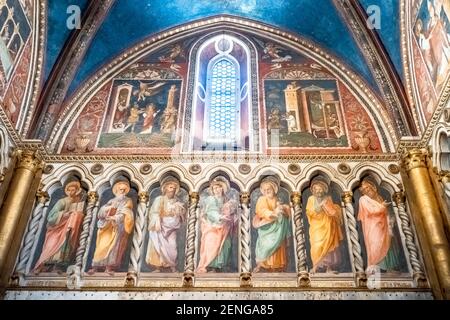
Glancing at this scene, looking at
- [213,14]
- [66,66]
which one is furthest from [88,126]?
[213,14]

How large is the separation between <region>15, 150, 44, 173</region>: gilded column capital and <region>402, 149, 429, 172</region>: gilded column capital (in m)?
7.93

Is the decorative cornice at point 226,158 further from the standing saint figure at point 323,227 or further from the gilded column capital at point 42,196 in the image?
the gilded column capital at point 42,196

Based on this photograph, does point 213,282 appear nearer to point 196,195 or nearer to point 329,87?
point 196,195

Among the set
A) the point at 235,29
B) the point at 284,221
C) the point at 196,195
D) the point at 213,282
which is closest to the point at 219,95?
the point at 235,29

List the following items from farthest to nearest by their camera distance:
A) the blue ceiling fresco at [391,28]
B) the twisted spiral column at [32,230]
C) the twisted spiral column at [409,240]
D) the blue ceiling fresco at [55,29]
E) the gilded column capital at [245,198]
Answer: the blue ceiling fresco at [55,29] < the blue ceiling fresco at [391,28] < the gilded column capital at [245,198] < the twisted spiral column at [32,230] < the twisted spiral column at [409,240]

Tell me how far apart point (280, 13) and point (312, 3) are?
1.03 meters

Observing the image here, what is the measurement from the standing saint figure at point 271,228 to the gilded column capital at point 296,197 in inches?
7.1

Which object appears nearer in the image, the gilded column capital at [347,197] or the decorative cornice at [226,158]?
the gilded column capital at [347,197]

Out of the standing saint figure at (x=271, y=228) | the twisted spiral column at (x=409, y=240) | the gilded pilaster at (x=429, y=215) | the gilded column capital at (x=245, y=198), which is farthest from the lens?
the gilded column capital at (x=245, y=198)

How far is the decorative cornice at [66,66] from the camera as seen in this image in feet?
35.8

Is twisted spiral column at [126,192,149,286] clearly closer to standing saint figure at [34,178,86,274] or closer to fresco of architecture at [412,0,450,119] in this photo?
standing saint figure at [34,178,86,274]

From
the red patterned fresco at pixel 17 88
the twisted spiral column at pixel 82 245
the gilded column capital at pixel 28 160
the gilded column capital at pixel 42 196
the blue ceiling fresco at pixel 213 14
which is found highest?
the blue ceiling fresco at pixel 213 14

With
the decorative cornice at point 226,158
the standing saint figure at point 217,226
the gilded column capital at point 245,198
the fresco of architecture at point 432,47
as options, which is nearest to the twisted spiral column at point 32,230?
the decorative cornice at point 226,158

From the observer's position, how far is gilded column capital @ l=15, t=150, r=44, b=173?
9938mm
